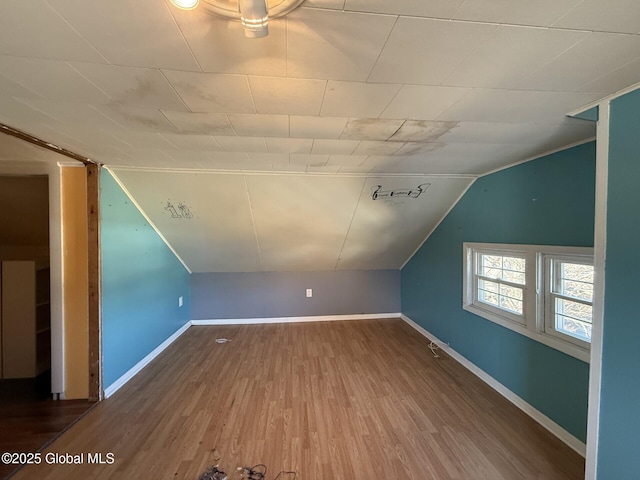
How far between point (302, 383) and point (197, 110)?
2.35 m

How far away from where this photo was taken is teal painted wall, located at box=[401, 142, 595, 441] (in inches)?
65.7

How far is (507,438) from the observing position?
176cm

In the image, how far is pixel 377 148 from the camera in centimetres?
183

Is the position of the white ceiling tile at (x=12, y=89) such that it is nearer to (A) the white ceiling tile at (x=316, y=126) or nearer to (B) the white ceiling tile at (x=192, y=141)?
(B) the white ceiling tile at (x=192, y=141)

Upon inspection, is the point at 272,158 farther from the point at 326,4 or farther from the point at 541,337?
the point at 541,337

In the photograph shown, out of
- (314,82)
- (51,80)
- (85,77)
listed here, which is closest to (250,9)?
(314,82)

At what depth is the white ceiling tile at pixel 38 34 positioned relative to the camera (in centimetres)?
71

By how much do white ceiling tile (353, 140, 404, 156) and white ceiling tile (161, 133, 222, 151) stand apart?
3.26 ft

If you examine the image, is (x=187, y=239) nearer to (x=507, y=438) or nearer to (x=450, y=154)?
(x=450, y=154)

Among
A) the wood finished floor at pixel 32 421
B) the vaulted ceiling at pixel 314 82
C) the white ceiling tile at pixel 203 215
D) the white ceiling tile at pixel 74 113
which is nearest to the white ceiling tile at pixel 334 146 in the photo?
the vaulted ceiling at pixel 314 82

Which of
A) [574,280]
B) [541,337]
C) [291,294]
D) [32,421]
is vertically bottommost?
[32,421]

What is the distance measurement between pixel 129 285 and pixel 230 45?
2.52 m

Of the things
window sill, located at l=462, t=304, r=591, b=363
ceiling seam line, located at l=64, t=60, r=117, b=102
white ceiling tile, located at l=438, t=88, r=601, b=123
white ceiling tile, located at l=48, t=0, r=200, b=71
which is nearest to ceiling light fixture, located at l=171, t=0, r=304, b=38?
white ceiling tile, located at l=48, t=0, r=200, b=71

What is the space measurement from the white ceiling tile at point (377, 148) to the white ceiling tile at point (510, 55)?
0.68 m
